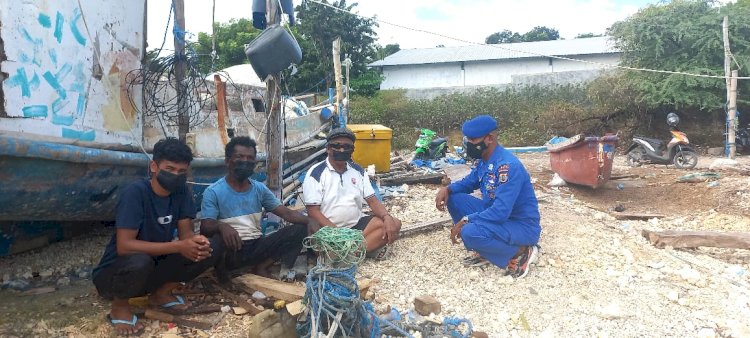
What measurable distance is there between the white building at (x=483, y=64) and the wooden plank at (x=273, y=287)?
78.6 ft

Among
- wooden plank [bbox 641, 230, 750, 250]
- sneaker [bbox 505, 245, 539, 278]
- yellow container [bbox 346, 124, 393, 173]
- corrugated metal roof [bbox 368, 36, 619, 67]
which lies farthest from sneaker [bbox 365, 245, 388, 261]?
corrugated metal roof [bbox 368, 36, 619, 67]

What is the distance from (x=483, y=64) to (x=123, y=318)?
26720 millimetres

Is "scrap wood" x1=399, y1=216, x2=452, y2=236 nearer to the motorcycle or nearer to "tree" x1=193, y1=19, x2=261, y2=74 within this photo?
the motorcycle

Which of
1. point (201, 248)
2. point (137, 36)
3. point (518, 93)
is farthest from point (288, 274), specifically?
point (518, 93)

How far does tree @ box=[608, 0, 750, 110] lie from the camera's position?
15.1 meters

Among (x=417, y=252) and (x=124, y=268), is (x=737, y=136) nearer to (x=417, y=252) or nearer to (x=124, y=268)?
(x=417, y=252)

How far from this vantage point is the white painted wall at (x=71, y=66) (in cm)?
385

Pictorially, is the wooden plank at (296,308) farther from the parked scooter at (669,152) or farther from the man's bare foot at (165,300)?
the parked scooter at (669,152)

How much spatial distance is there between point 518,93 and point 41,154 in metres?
18.4

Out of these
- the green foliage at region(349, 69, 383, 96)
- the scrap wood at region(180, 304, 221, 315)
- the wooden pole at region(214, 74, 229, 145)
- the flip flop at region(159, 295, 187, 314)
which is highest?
the green foliage at region(349, 69, 383, 96)

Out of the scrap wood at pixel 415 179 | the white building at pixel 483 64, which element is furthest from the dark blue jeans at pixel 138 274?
the white building at pixel 483 64

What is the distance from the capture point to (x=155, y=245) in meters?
3.46

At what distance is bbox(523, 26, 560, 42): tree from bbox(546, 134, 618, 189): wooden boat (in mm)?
36217

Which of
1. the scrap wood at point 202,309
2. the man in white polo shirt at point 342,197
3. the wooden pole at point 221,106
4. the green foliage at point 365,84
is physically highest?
the green foliage at point 365,84
